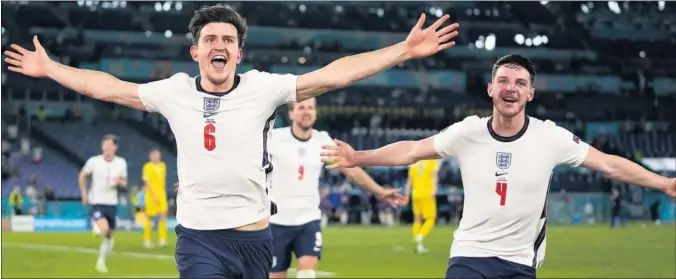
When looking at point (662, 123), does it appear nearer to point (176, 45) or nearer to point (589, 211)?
point (589, 211)

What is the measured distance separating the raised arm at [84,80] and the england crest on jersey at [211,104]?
474mm

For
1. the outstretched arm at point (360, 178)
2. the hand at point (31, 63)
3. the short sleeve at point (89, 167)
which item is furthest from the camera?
the short sleeve at point (89, 167)

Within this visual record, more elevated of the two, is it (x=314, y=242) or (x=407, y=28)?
(x=407, y=28)

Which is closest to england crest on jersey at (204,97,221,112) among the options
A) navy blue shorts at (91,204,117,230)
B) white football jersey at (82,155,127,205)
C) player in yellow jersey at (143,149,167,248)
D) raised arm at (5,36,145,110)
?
raised arm at (5,36,145,110)

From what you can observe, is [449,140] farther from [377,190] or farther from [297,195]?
[297,195]

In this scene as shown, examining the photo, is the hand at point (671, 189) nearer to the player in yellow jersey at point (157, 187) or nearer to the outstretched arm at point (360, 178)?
the outstretched arm at point (360, 178)

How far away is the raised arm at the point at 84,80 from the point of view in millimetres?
6629

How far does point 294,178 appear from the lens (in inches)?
465

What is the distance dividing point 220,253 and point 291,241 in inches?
210

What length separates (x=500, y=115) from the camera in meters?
7.06

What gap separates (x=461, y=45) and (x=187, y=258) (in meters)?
46.3

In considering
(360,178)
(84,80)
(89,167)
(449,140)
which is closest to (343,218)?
(89,167)

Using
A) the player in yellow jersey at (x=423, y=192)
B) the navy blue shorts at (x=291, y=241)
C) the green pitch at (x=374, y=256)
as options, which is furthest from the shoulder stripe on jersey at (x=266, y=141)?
the player in yellow jersey at (x=423, y=192)

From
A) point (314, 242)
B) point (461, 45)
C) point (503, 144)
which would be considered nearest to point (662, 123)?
point (461, 45)
